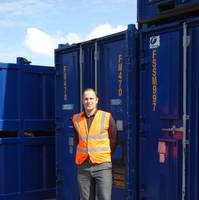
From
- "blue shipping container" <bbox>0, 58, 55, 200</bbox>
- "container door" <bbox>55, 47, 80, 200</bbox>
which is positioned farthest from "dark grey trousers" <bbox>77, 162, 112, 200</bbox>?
"blue shipping container" <bbox>0, 58, 55, 200</bbox>

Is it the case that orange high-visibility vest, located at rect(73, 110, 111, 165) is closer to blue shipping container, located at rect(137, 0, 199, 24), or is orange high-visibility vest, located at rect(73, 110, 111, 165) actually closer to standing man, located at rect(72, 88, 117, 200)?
standing man, located at rect(72, 88, 117, 200)

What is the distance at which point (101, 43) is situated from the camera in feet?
19.2

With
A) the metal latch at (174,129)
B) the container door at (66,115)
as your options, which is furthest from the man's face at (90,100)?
the container door at (66,115)

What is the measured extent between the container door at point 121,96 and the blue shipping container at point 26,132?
175cm

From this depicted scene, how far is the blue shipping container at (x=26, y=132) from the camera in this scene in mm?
6930

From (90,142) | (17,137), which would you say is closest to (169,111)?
(90,142)

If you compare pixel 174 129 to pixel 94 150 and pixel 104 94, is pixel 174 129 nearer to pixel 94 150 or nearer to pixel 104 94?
pixel 94 150

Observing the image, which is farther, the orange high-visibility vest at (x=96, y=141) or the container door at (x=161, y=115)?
the orange high-visibility vest at (x=96, y=141)

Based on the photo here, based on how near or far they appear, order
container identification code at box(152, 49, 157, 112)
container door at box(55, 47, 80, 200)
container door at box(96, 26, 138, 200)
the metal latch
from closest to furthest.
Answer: the metal latch, container identification code at box(152, 49, 157, 112), container door at box(96, 26, 138, 200), container door at box(55, 47, 80, 200)

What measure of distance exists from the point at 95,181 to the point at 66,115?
184 centimetres

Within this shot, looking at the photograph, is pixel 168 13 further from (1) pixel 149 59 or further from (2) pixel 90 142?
(2) pixel 90 142

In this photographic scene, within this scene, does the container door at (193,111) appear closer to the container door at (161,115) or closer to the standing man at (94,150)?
the container door at (161,115)

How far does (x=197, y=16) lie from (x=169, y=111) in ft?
3.54

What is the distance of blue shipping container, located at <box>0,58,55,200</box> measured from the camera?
6930 millimetres
